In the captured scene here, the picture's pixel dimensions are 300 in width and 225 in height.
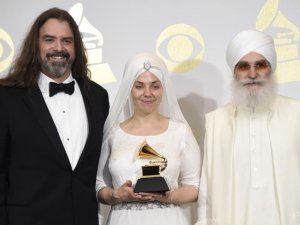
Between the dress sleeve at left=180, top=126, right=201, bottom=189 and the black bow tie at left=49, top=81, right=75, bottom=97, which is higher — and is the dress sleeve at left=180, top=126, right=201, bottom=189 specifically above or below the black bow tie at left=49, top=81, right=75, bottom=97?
below

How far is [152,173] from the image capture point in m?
2.25

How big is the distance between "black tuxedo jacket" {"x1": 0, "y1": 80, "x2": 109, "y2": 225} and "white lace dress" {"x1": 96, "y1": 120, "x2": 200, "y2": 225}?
27 centimetres

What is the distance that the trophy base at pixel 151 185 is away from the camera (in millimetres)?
2189

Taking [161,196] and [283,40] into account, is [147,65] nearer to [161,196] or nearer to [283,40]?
[161,196]

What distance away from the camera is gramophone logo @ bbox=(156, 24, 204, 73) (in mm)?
3295

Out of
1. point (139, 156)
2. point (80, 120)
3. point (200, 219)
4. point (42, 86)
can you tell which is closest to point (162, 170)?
point (139, 156)

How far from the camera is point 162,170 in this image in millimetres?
2371

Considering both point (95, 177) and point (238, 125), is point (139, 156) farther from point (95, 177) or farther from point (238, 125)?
point (238, 125)

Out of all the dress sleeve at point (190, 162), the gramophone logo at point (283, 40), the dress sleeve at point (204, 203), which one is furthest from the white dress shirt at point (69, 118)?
the gramophone logo at point (283, 40)

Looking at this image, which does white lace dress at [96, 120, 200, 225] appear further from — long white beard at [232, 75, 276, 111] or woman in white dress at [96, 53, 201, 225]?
long white beard at [232, 75, 276, 111]

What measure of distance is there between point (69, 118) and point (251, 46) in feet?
2.96

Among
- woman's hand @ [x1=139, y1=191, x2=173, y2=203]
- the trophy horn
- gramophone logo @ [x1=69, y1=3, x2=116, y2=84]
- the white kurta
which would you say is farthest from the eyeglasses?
gramophone logo @ [x1=69, y1=3, x2=116, y2=84]

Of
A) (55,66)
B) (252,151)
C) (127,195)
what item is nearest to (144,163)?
(127,195)

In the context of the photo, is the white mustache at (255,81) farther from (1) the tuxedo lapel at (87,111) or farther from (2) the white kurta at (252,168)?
(1) the tuxedo lapel at (87,111)
